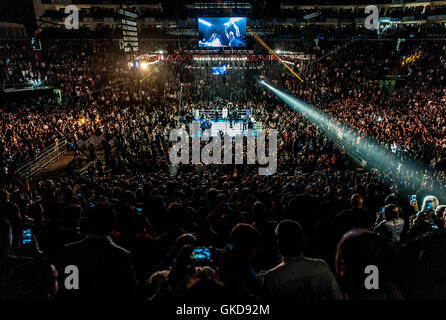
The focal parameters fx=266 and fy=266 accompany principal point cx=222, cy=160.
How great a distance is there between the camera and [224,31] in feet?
67.5

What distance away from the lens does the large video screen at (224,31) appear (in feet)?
66.9

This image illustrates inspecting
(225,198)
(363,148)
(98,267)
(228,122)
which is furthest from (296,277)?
(228,122)

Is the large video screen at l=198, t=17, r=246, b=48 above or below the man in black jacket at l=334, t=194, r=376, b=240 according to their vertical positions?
above

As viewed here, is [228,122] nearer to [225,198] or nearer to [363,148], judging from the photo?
[363,148]

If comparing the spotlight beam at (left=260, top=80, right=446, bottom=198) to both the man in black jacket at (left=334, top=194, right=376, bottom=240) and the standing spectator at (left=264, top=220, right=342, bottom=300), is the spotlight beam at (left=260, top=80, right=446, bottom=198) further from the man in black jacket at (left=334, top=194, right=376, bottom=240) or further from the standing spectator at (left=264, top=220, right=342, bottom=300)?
the standing spectator at (left=264, top=220, right=342, bottom=300)

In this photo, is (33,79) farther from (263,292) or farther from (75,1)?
(263,292)

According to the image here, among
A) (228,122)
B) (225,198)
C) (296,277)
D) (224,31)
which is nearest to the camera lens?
(296,277)

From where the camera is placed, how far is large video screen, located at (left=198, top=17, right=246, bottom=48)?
20.4 m

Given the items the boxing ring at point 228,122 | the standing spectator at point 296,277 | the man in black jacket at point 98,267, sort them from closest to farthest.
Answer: the standing spectator at point 296,277 → the man in black jacket at point 98,267 → the boxing ring at point 228,122

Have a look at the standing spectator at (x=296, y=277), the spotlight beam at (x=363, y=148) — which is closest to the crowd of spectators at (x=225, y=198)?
the standing spectator at (x=296, y=277)

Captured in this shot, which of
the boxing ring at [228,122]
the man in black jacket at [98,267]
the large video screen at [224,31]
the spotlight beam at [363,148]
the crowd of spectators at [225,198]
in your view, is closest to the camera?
the crowd of spectators at [225,198]

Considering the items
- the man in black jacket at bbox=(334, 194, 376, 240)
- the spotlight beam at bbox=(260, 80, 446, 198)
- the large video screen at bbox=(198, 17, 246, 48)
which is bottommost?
the spotlight beam at bbox=(260, 80, 446, 198)

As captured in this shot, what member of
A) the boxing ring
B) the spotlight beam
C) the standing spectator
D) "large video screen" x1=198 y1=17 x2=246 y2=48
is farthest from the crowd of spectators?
"large video screen" x1=198 y1=17 x2=246 y2=48

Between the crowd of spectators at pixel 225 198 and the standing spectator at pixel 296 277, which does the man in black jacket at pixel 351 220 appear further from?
the standing spectator at pixel 296 277
